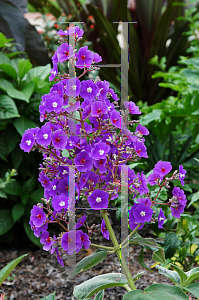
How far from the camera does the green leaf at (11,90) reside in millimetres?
1551

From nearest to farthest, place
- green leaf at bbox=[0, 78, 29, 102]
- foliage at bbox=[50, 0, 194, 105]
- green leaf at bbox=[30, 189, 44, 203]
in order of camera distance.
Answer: green leaf at bbox=[0, 78, 29, 102]
green leaf at bbox=[30, 189, 44, 203]
foliage at bbox=[50, 0, 194, 105]

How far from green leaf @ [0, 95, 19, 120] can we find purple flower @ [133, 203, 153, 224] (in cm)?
105

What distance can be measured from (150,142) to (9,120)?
953mm

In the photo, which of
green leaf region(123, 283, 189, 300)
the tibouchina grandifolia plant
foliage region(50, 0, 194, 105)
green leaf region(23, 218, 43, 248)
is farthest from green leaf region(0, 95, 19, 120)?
foliage region(50, 0, 194, 105)

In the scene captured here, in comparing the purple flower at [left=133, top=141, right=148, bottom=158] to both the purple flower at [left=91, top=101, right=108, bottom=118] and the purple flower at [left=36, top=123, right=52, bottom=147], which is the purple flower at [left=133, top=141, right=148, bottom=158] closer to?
the purple flower at [left=91, top=101, right=108, bottom=118]

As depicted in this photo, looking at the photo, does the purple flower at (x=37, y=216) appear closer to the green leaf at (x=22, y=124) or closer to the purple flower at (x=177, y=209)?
the purple flower at (x=177, y=209)

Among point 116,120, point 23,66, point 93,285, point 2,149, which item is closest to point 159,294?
point 93,285

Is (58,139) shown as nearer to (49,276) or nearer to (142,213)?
(142,213)

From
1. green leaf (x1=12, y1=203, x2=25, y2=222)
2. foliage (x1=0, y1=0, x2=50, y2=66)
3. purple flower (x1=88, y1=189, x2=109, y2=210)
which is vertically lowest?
green leaf (x1=12, y1=203, x2=25, y2=222)

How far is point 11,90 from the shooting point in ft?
5.24

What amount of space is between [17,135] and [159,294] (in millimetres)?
1269

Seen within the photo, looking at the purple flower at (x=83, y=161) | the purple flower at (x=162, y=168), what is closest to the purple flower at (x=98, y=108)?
the purple flower at (x=83, y=161)

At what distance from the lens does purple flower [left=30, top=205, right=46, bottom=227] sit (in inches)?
29.7

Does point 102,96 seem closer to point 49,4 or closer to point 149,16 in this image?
point 149,16
